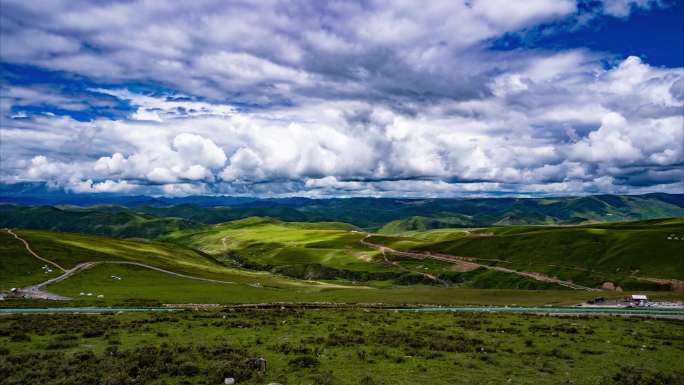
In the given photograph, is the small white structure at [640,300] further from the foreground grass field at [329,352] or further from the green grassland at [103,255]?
the green grassland at [103,255]

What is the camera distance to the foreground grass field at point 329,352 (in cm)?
2433

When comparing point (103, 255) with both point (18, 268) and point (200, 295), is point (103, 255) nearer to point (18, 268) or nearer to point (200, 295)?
point (18, 268)

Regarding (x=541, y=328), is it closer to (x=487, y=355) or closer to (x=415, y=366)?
(x=487, y=355)

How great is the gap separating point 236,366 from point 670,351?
35.0 metres

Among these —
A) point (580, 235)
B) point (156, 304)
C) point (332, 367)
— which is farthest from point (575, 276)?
point (332, 367)

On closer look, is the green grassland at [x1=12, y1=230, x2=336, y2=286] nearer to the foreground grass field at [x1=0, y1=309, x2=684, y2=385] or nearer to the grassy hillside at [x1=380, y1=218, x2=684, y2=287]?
the foreground grass field at [x1=0, y1=309, x2=684, y2=385]

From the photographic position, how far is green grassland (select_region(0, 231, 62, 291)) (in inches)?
3813

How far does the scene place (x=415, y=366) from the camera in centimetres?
2761

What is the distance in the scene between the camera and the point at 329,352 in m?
31.1

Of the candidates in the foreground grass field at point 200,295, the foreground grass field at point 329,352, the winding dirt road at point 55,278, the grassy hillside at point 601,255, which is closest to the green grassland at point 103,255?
the winding dirt road at point 55,278

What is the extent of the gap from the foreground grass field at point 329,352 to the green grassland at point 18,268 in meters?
62.1

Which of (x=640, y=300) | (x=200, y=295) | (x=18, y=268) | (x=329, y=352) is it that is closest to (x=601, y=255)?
(x=640, y=300)

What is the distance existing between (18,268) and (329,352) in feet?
370

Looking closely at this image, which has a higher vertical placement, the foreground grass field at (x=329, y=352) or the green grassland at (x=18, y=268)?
the foreground grass field at (x=329, y=352)
